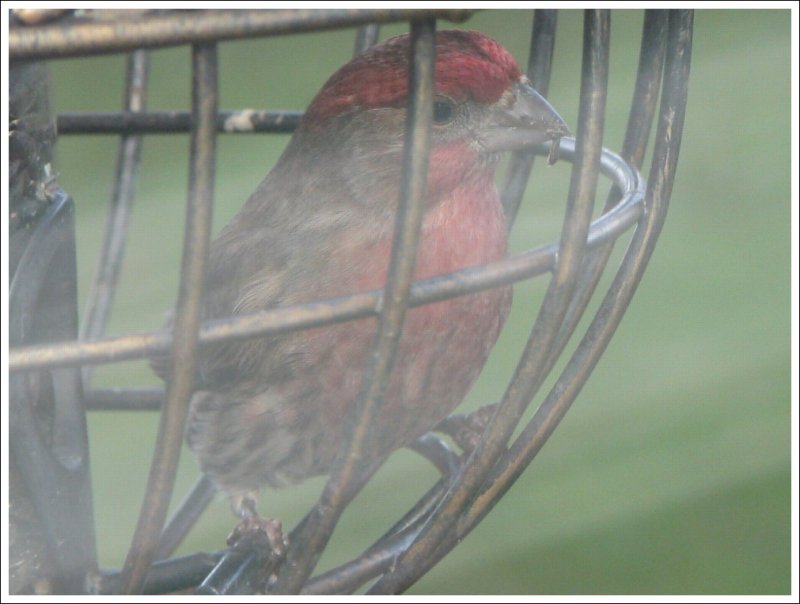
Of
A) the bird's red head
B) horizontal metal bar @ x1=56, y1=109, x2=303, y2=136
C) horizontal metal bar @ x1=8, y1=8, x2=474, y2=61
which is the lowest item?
horizontal metal bar @ x1=56, y1=109, x2=303, y2=136

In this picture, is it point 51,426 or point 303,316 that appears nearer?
point 303,316

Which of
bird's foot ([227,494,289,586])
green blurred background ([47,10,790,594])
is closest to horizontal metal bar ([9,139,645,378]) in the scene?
bird's foot ([227,494,289,586])

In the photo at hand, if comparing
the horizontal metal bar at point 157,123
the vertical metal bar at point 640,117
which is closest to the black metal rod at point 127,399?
the horizontal metal bar at point 157,123

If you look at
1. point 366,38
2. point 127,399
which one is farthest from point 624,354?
point 127,399

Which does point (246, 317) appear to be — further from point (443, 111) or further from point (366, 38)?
point (366, 38)

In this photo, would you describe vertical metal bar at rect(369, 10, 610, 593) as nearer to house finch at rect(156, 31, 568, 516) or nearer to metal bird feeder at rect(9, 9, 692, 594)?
metal bird feeder at rect(9, 9, 692, 594)

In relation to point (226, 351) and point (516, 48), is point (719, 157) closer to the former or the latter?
point (516, 48)

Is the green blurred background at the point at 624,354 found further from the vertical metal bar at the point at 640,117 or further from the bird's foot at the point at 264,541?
the vertical metal bar at the point at 640,117
